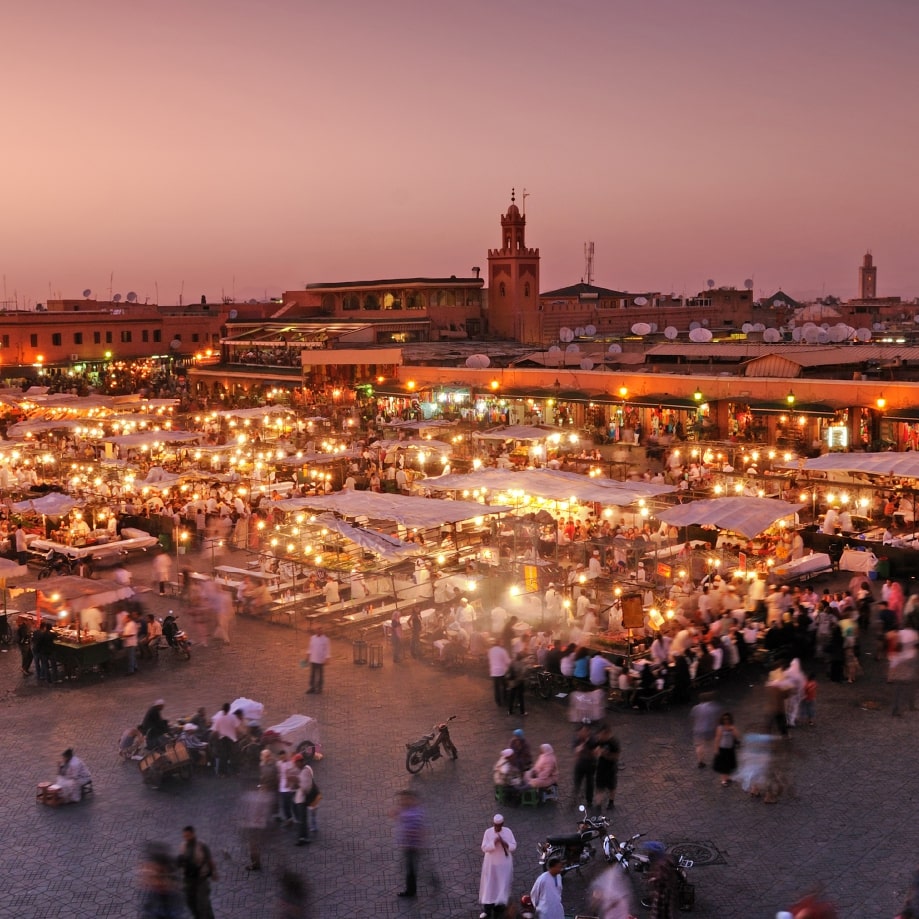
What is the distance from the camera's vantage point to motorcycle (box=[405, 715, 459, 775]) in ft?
37.2

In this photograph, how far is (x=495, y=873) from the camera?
8.59 m

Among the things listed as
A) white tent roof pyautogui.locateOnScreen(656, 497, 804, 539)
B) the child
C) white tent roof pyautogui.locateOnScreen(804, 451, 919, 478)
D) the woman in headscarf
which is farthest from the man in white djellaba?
white tent roof pyautogui.locateOnScreen(804, 451, 919, 478)

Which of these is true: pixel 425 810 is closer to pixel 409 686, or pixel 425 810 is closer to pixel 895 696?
pixel 409 686

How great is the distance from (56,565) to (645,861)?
605 inches

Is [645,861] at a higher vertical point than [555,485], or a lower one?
lower

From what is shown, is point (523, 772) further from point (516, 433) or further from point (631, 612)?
point (516, 433)

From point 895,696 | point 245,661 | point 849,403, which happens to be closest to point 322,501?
point 245,661

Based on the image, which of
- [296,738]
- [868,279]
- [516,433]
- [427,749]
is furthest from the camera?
[868,279]

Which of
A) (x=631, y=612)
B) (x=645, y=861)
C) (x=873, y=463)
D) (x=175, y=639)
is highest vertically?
(x=873, y=463)

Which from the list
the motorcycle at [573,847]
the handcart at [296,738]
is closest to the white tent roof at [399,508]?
the handcart at [296,738]

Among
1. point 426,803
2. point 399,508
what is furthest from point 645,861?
point 399,508

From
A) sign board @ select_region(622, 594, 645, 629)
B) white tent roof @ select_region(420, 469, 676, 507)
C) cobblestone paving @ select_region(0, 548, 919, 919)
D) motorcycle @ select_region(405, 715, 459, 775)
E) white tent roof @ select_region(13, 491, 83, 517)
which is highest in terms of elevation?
white tent roof @ select_region(420, 469, 676, 507)

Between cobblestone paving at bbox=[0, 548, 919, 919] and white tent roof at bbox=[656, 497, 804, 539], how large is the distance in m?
4.21

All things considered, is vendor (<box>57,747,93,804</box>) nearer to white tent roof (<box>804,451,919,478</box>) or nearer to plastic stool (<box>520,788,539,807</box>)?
plastic stool (<box>520,788,539,807</box>)
